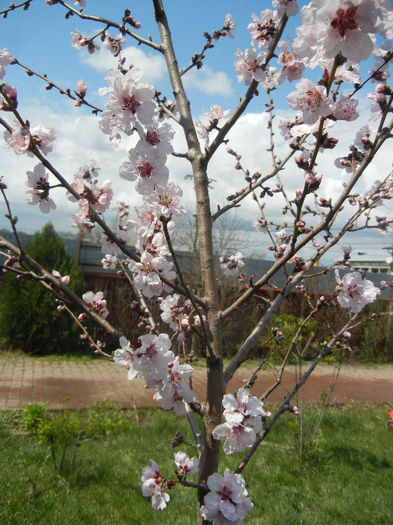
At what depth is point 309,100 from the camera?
108 centimetres

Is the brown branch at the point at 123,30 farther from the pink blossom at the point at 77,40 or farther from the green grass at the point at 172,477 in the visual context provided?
the green grass at the point at 172,477

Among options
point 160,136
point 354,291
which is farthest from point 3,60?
point 354,291

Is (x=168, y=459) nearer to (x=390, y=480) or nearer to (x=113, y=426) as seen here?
(x=113, y=426)

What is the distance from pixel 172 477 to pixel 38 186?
3184 millimetres

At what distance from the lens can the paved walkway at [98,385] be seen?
19.0ft

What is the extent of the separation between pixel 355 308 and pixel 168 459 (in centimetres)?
300

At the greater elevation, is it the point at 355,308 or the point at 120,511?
the point at 355,308

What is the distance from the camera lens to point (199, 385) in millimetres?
7191

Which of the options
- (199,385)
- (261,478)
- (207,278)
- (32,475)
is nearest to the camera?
(207,278)

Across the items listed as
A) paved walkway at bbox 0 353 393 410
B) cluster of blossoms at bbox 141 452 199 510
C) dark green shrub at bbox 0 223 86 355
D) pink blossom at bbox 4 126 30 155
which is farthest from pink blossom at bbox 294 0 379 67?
dark green shrub at bbox 0 223 86 355

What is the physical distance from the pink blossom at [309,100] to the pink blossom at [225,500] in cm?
114

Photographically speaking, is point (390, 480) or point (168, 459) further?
point (168, 459)

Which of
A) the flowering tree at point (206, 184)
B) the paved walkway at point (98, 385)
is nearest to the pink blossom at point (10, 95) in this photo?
the flowering tree at point (206, 184)

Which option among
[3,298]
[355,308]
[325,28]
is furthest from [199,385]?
[325,28]
